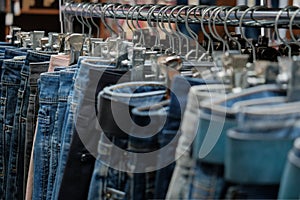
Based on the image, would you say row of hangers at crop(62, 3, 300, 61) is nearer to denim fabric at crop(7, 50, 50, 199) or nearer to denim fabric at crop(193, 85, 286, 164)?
denim fabric at crop(7, 50, 50, 199)

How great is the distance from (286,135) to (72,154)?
0.63 meters

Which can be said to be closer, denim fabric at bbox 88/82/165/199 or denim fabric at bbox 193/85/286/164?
denim fabric at bbox 193/85/286/164

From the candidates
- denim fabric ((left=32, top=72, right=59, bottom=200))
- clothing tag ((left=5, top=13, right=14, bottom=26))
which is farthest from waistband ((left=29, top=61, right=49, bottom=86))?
clothing tag ((left=5, top=13, right=14, bottom=26))

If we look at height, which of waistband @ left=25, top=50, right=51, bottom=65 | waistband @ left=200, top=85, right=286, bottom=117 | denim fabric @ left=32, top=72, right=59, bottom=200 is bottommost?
denim fabric @ left=32, top=72, right=59, bottom=200

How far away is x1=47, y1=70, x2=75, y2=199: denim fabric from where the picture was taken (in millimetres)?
1550

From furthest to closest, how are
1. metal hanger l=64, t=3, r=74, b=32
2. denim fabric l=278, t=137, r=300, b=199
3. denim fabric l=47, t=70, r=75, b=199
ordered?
metal hanger l=64, t=3, r=74, b=32 → denim fabric l=47, t=70, r=75, b=199 → denim fabric l=278, t=137, r=300, b=199

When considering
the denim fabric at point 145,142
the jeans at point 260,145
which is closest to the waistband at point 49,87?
the denim fabric at point 145,142

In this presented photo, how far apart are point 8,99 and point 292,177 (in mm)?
1286

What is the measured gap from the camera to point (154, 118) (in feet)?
3.44

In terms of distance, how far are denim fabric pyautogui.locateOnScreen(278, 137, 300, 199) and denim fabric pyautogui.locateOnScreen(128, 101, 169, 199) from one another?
29 cm

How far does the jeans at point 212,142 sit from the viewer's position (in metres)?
0.87

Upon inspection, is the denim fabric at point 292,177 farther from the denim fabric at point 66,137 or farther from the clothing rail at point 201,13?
the denim fabric at point 66,137

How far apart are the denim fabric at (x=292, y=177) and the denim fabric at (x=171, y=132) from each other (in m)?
0.24

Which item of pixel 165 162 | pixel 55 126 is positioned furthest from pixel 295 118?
pixel 55 126
